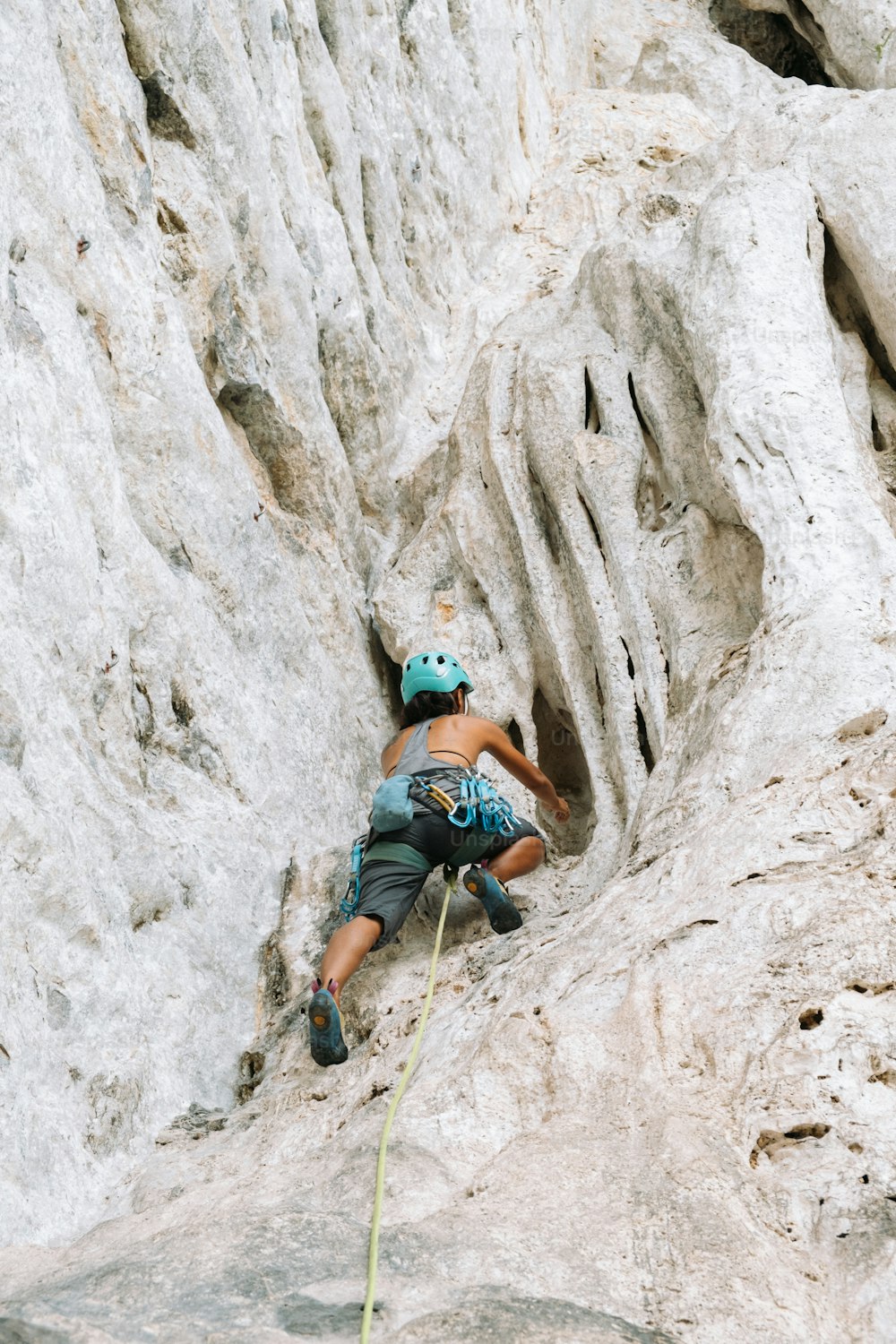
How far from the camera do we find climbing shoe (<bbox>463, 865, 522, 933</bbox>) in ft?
18.4

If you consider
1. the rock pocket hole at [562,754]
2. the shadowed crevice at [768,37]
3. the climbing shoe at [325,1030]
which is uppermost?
the shadowed crevice at [768,37]

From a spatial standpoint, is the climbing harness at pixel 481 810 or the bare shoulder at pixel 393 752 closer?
the climbing harness at pixel 481 810

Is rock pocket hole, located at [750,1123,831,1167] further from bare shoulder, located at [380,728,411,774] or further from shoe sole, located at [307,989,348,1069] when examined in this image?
bare shoulder, located at [380,728,411,774]

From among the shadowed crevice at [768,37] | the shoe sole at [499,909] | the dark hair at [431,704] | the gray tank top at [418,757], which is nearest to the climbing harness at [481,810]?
the gray tank top at [418,757]

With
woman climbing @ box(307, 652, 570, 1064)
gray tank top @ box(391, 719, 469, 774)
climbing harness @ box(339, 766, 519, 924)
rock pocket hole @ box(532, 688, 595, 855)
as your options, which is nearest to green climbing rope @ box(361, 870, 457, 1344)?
woman climbing @ box(307, 652, 570, 1064)

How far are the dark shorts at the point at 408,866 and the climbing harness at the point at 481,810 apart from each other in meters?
0.04

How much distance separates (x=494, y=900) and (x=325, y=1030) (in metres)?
1.07

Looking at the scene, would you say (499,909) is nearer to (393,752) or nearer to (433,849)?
(433,849)

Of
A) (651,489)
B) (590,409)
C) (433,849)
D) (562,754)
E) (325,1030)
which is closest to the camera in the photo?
(325,1030)

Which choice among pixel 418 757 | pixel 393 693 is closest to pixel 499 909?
pixel 418 757

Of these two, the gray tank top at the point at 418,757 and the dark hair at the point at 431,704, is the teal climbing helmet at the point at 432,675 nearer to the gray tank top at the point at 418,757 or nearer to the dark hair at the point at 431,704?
the dark hair at the point at 431,704

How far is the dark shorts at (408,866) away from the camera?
18.2 ft

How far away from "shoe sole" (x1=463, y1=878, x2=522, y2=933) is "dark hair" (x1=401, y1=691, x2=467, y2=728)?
1.41m

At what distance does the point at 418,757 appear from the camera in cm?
625
